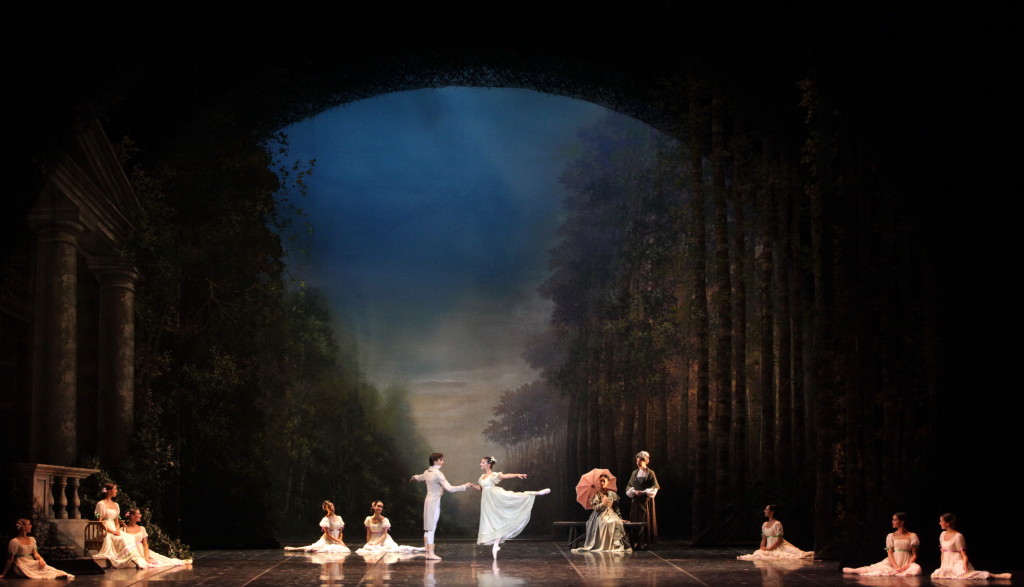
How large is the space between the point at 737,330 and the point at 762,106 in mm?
3257

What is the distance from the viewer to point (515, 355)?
23094 millimetres

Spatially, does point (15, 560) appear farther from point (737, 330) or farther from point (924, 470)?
point (737, 330)

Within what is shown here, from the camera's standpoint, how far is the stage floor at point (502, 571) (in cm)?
1045

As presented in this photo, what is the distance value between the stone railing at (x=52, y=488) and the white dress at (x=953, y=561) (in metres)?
8.47

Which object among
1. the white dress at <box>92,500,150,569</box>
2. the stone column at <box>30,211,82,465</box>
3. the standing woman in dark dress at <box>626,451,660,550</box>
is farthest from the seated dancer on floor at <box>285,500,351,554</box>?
the standing woman in dark dress at <box>626,451,660,550</box>

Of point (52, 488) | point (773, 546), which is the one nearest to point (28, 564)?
point (52, 488)

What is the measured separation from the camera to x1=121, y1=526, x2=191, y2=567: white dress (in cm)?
1276

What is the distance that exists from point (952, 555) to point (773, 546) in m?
3.75

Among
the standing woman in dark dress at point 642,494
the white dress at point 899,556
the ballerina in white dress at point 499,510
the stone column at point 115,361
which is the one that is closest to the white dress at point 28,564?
the stone column at point 115,361

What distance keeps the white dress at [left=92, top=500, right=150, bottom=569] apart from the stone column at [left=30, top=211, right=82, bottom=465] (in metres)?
1.28

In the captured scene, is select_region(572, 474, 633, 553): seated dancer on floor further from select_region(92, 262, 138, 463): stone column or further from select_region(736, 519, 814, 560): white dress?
select_region(92, 262, 138, 463): stone column

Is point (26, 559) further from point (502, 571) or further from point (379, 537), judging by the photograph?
point (379, 537)

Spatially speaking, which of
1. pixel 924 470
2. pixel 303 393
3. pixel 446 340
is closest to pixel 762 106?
pixel 924 470

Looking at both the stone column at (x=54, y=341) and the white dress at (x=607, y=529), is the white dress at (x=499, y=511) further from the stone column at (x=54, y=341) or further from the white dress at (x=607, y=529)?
the stone column at (x=54, y=341)
